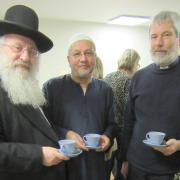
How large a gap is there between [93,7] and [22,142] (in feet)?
12.9

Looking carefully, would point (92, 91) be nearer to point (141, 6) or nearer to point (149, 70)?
point (149, 70)

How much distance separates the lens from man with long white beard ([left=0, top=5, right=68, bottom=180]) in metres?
1.40

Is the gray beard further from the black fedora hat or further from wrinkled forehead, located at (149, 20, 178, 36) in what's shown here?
the black fedora hat

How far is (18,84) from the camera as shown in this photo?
5.28 ft

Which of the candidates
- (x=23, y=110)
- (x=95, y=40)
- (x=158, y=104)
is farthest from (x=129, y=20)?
(x=23, y=110)

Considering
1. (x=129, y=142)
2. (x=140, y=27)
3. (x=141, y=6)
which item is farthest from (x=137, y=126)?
(x=140, y=27)

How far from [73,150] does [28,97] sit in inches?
15.6

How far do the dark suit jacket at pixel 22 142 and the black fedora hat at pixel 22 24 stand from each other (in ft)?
1.12

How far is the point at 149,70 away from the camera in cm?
205

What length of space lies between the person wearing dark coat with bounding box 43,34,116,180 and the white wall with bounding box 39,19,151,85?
4.08 meters

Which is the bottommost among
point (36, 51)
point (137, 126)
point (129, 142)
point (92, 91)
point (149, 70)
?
point (129, 142)

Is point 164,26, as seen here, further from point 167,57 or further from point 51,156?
point 51,156

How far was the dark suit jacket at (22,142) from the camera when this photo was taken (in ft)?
4.50

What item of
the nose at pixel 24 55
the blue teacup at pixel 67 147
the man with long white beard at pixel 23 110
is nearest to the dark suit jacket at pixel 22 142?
the man with long white beard at pixel 23 110
